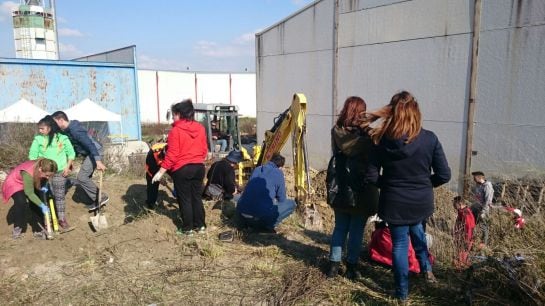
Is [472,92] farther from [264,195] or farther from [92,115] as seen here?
[92,115]

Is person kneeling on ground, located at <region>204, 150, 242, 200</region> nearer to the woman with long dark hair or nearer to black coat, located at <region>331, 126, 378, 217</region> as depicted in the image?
the woman with long dark hair

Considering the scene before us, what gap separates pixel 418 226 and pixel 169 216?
400 cm

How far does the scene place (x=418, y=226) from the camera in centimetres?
346

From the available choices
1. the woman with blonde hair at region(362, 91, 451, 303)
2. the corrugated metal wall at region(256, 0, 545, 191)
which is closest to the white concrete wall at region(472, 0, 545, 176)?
the corrugated metal wall at region(256, 0, 545, 191)

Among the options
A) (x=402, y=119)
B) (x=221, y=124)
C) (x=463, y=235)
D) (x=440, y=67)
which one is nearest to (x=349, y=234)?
(x=402, y=119)

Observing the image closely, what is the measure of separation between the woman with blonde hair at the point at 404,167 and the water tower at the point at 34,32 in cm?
3255

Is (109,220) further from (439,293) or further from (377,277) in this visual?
(439,293)

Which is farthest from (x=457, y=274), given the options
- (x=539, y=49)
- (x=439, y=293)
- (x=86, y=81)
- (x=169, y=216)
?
(x=86, y=81)

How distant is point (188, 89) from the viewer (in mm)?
36031

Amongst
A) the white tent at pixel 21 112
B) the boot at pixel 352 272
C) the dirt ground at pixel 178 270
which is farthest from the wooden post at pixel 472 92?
the white tent at pixel 21 112

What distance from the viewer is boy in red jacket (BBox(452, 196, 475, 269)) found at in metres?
4.02

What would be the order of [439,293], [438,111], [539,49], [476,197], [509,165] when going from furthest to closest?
1. [438,111]
2. [509,165]
3. [539,49]
4. [476,197]
5. [439,293]

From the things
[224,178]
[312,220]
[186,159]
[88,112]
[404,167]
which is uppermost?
[404,167]

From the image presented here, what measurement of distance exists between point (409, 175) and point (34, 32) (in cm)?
3369
